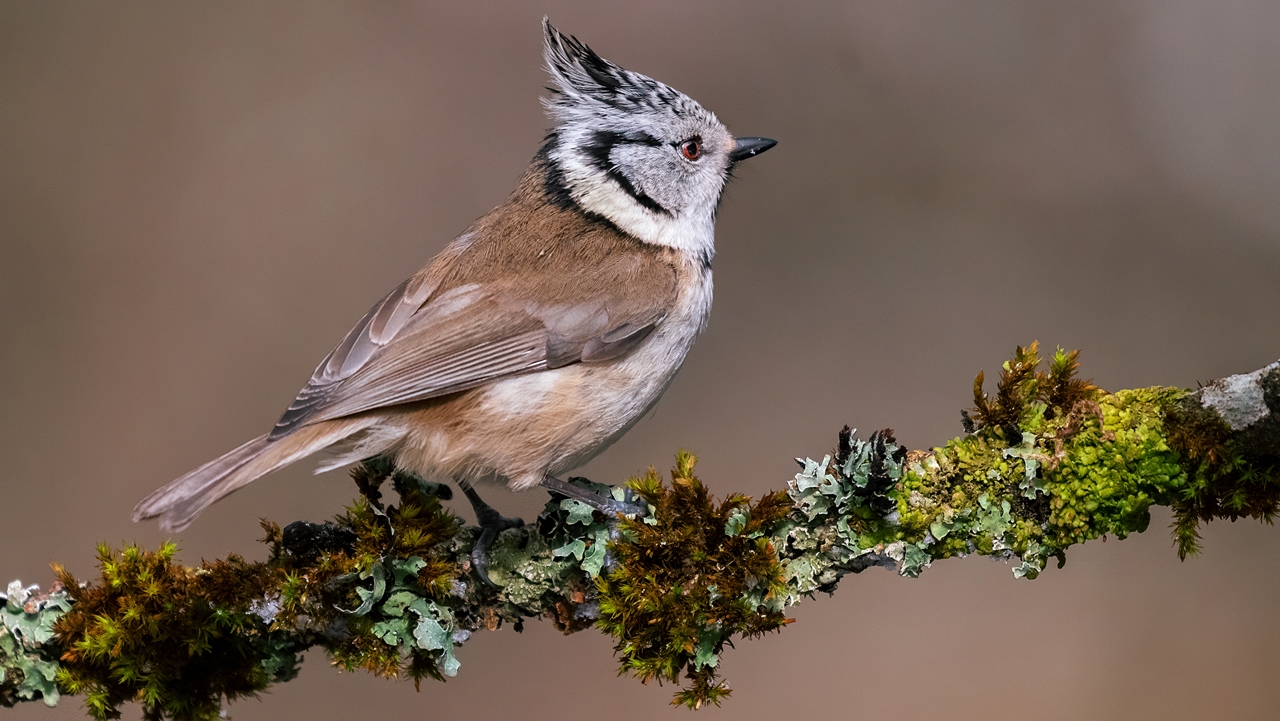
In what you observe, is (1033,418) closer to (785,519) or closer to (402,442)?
(785,519)

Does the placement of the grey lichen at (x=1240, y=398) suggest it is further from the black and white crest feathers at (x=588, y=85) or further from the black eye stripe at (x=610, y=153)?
the black and white crest feathers at (x=588, y=85)

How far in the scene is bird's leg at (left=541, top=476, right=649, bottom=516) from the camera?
2475mm

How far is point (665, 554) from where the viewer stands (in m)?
2.29

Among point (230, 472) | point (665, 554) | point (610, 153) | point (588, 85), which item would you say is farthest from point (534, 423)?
point (588, 85)

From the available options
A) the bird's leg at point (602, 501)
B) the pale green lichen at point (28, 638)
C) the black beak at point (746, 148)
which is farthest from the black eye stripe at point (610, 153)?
the pale green lichen at point (28, 638)

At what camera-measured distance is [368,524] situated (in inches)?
96.0

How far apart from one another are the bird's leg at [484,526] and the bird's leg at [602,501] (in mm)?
157

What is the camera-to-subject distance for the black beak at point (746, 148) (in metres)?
3.56

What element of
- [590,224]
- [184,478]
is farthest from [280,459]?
[590,224]

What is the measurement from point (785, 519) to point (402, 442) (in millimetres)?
1094

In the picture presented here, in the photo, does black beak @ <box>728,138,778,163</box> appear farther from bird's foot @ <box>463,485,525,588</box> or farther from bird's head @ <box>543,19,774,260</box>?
bird's foot @ <box>463,485,525,588</box>

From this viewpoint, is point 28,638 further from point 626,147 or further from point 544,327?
point 626,147

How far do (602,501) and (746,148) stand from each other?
162cm

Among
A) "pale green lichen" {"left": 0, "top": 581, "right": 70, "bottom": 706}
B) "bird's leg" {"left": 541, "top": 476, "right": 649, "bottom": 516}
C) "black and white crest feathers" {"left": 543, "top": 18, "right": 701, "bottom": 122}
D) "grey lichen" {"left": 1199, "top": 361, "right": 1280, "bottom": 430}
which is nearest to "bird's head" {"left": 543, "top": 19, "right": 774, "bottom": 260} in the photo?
"black and white crest feathers" {"left": 543, "top": 18, "right": 701, "bottom": 122}
